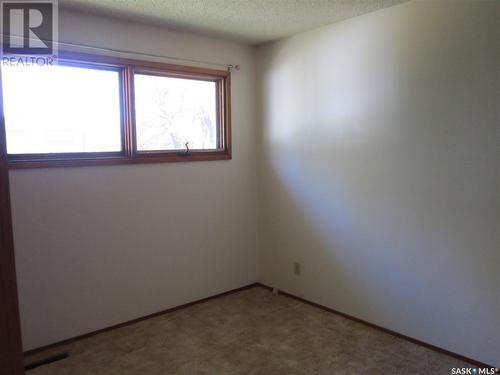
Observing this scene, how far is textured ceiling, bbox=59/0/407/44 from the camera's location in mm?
2725

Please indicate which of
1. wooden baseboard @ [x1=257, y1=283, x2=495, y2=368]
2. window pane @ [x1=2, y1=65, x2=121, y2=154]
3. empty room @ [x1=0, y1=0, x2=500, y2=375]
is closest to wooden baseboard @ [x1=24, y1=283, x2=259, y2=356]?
empty room @ [x1=0, y1=0, x2=500, y2=375]

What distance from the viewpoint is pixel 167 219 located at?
3.46 m

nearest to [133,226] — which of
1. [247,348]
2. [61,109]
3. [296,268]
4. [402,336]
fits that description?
[61,109]

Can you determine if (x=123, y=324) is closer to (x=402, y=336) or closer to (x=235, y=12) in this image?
(x=402, y=336)

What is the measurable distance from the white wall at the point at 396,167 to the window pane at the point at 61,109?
1.52m

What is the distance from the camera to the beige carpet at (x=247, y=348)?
2.58 meters

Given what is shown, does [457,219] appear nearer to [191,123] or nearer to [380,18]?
[380,18]

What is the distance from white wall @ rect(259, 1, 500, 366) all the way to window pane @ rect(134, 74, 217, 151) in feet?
1.95

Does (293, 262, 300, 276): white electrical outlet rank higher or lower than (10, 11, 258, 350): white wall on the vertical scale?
lower

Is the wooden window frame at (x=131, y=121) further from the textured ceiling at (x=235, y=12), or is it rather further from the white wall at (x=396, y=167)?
the white wall at (x=396, y=167)

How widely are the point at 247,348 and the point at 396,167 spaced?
5.57 feet

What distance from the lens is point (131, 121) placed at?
3.21 m

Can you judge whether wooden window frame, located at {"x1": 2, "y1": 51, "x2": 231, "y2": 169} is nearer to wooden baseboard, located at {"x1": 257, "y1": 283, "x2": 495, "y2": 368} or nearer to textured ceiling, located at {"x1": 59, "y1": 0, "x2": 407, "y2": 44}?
textured ceiling, located at {"x1": 59, "y1": 0, "x2": 407, "y2": 44}

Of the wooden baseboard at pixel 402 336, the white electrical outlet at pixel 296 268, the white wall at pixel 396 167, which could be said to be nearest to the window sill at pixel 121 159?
the white wall at pixel 396 167
